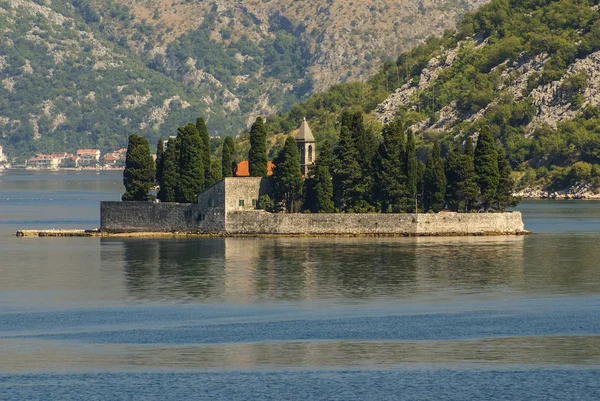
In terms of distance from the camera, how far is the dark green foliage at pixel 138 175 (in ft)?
494

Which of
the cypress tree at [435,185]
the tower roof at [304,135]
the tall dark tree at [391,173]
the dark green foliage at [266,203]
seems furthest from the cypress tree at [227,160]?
the cypress tree at [435,185]

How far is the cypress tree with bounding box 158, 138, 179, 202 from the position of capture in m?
146

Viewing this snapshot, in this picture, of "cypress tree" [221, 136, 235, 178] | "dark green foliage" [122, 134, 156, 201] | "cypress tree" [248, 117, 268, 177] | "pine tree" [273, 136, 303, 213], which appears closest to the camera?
"pine tree" [273, 136, 303, 213]

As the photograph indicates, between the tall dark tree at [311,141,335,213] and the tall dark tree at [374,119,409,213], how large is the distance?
4988 mm

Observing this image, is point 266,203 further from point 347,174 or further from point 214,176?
point 347,174

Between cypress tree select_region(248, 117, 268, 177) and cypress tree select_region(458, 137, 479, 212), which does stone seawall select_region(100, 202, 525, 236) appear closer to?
cypress tree select_region(458, 137, 479, 212)

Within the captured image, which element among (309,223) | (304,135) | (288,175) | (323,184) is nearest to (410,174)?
(323,184)

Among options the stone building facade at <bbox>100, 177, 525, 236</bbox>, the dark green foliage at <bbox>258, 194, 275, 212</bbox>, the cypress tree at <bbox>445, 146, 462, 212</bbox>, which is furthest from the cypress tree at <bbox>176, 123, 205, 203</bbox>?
the cypress tree at <bbox>445, 146, 462, 212</bbox>

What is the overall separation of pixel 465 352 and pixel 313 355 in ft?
29.7

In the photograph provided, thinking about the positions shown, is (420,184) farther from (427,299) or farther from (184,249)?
(427,299)

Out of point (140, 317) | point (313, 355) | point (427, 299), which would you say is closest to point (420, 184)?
point (427, 299)

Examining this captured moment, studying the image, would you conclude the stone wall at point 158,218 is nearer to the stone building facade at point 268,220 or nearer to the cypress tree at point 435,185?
the stone building facade at point 268,220

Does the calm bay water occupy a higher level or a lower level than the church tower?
lower

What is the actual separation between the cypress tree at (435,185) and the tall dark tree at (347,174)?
7176 mm
